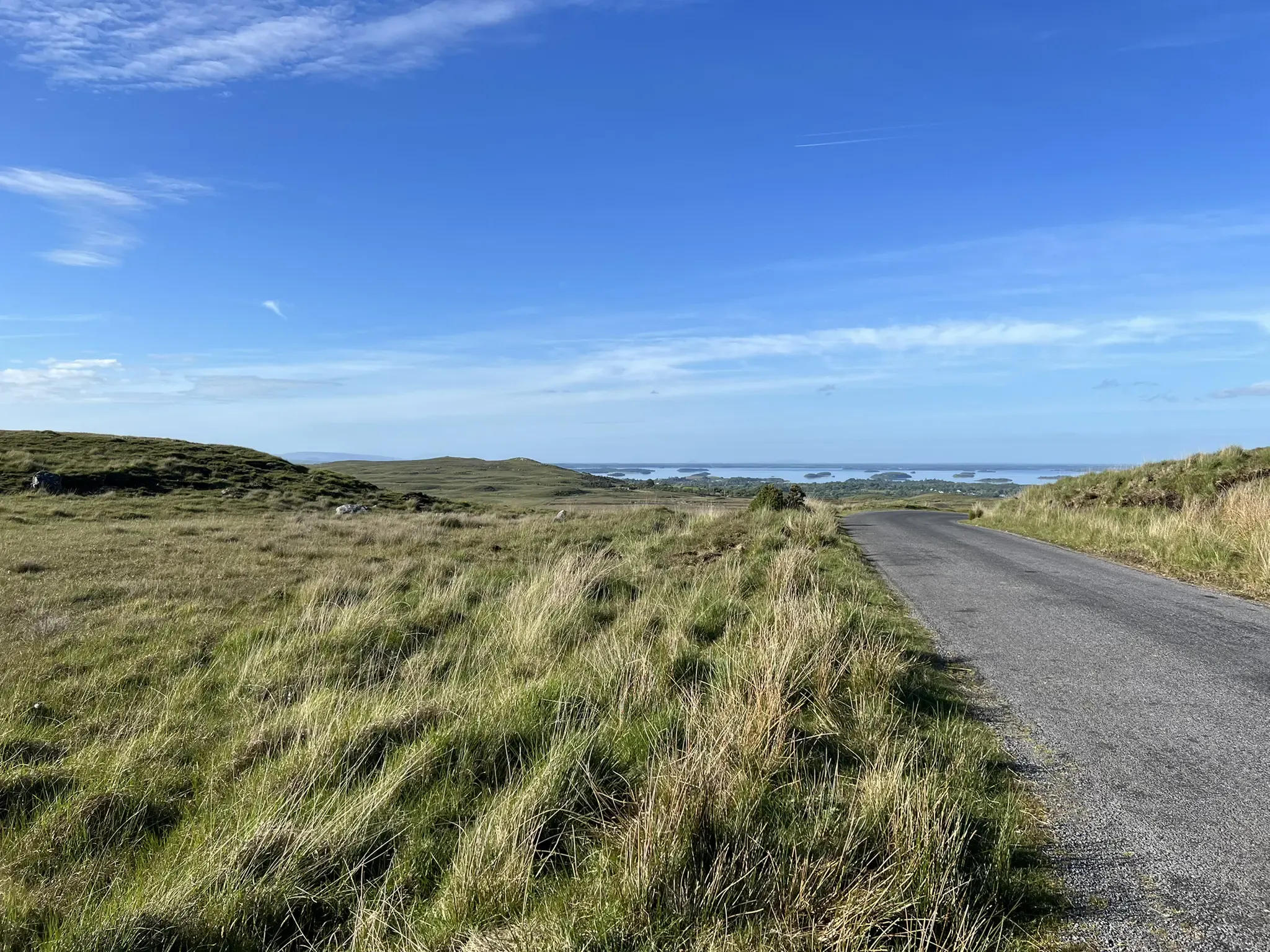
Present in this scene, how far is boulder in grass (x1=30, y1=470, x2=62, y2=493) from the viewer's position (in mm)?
32688

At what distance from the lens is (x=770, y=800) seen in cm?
377

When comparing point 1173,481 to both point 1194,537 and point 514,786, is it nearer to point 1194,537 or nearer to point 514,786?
point 1194,537

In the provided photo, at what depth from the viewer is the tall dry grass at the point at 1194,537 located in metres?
10.4

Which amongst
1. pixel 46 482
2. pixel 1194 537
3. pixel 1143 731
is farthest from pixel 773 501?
pixel 46 482

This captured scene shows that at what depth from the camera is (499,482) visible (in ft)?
384

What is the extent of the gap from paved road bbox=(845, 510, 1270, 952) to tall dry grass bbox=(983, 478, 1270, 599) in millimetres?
793

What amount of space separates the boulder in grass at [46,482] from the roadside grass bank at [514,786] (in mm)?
29922

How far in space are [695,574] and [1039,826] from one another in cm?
956

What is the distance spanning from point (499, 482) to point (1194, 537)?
109486 mm

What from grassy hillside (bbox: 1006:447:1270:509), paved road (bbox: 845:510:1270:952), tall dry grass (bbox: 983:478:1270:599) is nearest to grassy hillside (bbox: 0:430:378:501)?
tall dry grass (bbox: 983:478:1270:599)

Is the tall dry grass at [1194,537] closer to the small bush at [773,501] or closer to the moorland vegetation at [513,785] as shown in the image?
the moorland vegetation at [513,785]

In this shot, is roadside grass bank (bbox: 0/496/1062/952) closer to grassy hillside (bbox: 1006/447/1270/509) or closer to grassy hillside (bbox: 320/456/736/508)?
grassy hillside (bbox: 1006/447/1270/509)

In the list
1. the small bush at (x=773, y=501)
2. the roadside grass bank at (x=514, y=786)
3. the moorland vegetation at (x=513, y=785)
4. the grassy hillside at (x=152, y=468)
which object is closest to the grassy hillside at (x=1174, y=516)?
the moorland vegetation at (x=513, y=785)

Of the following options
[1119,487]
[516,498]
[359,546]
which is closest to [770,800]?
[359,546]
